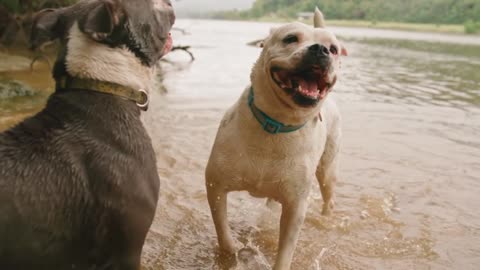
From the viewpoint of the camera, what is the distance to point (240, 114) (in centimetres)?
382

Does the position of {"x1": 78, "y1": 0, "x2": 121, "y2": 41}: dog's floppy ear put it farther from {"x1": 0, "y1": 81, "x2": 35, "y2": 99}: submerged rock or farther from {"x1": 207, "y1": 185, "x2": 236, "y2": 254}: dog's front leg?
{"x1": 0, "y1": 81, "x2": 35, "y2": 99}: submerged rock

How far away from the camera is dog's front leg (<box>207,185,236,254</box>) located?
154 inches

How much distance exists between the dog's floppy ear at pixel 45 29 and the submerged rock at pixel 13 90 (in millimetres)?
6342

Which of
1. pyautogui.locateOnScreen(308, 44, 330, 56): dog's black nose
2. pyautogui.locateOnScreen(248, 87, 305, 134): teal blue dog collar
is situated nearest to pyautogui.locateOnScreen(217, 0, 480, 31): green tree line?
pyautogui.locateOnScreen(248, 87, 305, 134): teal blue dog collar

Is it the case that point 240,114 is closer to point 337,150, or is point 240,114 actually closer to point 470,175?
point 337,150

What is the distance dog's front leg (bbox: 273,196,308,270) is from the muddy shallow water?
1.60ft

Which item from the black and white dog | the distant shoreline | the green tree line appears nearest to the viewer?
the black and white dog

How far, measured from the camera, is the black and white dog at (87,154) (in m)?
2.51

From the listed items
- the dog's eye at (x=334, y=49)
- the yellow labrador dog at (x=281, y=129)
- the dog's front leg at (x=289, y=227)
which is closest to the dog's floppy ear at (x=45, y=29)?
the yellow labrador dog at (x=281, y=129)

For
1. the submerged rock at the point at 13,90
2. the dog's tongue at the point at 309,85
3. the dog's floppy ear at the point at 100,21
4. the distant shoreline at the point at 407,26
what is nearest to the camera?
the dog's floppy ear at the point at 100,21

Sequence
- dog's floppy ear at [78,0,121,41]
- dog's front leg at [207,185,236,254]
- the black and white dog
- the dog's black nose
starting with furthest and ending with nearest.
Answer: dog's front leg at [207,185,236,254] → the dog's black nose → dog's floppy ear at [78,0,121,41] → the black and white dog

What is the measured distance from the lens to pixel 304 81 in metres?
3.48

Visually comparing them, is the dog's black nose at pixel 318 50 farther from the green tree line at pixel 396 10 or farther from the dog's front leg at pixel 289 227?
the green tree line at pixel 396 10

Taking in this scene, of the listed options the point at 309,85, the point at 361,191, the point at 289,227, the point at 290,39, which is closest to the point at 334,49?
the point at 290,39
